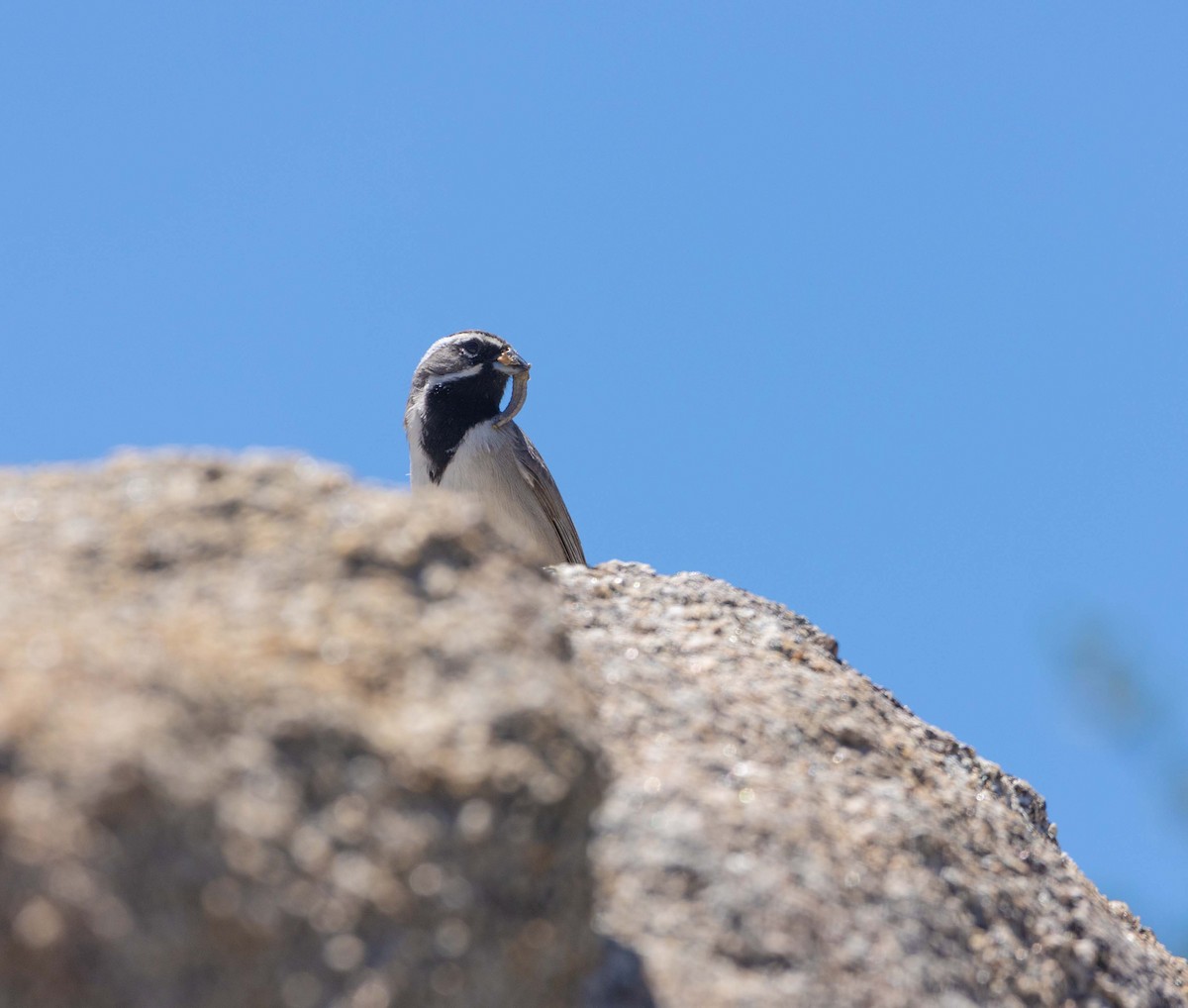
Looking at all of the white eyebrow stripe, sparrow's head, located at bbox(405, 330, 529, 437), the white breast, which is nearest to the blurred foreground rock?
the white breast

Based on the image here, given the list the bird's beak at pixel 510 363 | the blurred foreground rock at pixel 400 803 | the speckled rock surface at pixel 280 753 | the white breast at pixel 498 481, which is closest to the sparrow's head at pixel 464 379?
the bird's beak at pixel 510 363

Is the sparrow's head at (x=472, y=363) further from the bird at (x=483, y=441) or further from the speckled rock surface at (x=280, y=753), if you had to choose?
the speckled rock surface at (x=280, y=753)

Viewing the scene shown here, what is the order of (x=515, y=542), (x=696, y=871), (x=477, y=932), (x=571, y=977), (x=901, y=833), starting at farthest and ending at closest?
(x=901, y=833)
(x=696, y=871)
(x=515, y=542)
(x=571, y=977)
(x=477, y=932)

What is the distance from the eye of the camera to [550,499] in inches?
410

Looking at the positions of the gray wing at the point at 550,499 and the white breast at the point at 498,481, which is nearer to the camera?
the white breast at the point at 498,481

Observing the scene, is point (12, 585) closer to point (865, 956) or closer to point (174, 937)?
point (174, 937)

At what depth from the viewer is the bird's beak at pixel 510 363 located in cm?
1081

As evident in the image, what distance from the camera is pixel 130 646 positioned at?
2084 mm

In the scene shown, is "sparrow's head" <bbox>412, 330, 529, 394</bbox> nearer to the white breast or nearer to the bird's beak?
the bird's beak

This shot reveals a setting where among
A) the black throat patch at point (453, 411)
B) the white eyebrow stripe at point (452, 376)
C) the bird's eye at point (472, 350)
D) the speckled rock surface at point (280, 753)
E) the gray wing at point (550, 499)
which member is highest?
the bird's eye at point (472, 350)

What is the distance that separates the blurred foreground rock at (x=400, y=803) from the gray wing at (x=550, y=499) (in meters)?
6.78

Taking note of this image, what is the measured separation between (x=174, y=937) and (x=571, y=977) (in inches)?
28.9

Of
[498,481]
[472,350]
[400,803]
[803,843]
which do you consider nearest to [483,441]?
[498,481]

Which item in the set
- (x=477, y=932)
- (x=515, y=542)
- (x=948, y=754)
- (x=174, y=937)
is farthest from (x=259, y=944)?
(x=948, y=754)
